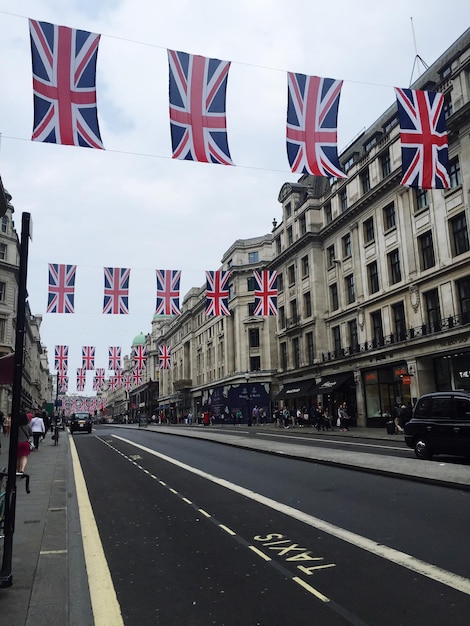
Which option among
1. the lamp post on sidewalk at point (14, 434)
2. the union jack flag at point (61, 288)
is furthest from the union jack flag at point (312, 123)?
the union jack flag at point (61, 288)

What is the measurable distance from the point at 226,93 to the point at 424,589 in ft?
40.5

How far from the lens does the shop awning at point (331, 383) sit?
3816 centimetres

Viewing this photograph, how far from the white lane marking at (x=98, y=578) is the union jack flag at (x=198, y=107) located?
897 cm

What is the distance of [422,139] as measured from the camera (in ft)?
53.4

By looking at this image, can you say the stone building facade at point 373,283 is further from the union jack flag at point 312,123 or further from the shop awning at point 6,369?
the shop awning at point 6,369

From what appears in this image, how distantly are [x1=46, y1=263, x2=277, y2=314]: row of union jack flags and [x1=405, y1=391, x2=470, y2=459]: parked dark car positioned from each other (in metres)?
14.6

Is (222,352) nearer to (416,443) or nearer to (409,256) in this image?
(409,256)

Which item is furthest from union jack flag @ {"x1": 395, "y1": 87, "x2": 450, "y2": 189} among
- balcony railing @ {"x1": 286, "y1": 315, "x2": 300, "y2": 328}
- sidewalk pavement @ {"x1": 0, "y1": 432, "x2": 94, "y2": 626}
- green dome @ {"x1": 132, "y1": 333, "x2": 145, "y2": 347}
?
green dome @ {"x1": 132, "y1": 333, "x2": 145, "y2": 347}

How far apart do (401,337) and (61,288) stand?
21.0 metres

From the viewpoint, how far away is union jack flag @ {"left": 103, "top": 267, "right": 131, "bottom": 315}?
1027 inches

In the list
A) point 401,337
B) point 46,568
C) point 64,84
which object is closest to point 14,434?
point 46,568

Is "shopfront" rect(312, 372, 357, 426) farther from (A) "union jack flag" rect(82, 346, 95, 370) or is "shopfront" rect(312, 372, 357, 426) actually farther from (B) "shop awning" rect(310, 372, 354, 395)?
(A) "union jack flag" rect(82, 346, 95, 370)

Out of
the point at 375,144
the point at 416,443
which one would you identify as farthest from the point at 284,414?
the point at 416,443

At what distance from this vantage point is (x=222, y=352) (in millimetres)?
69062
